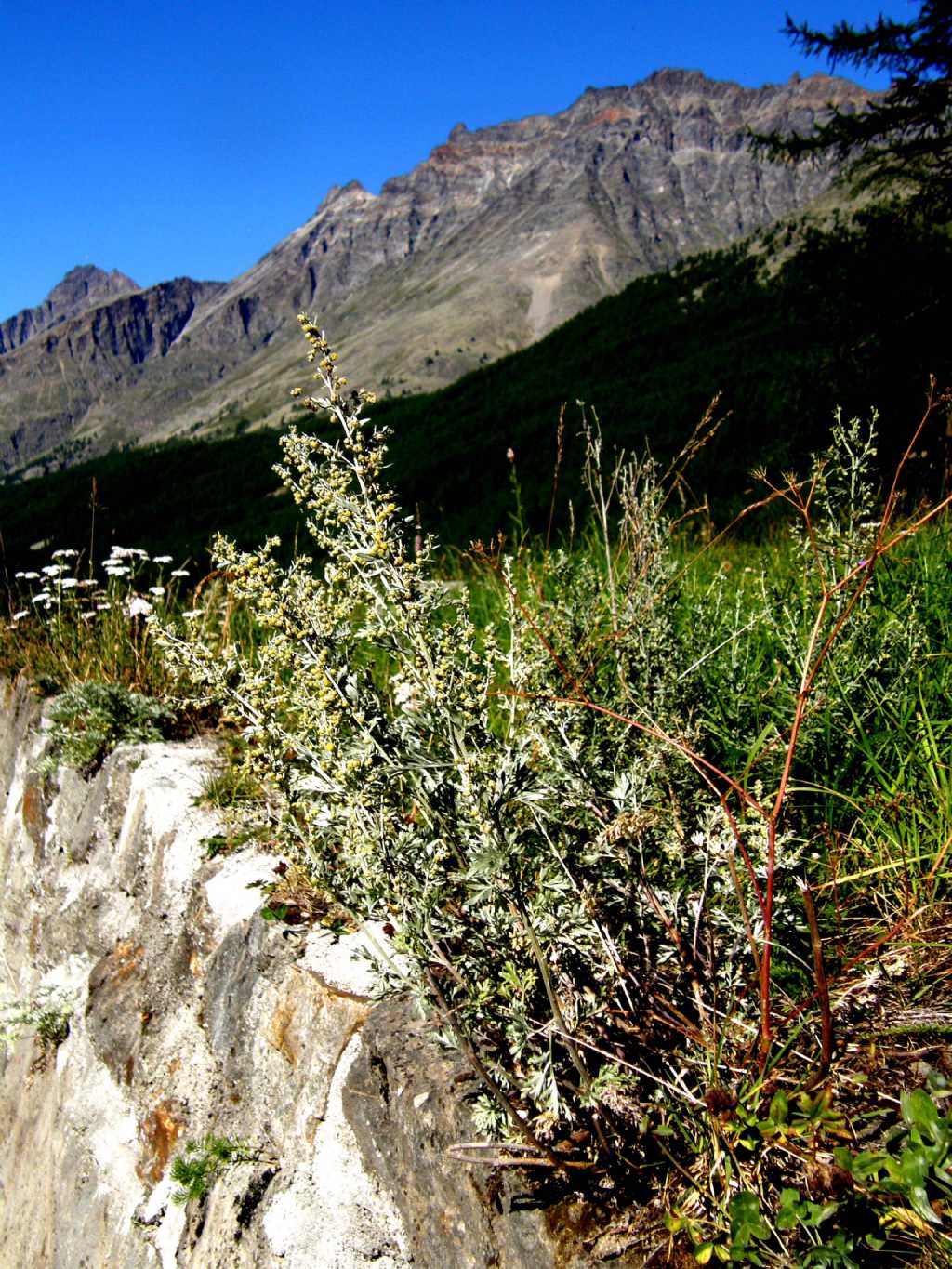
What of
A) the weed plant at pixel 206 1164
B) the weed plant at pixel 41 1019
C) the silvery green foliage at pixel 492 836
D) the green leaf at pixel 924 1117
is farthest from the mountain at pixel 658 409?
the weed plant at pixel 41 1019

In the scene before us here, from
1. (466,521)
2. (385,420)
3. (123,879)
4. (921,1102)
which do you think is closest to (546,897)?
(921,1102)

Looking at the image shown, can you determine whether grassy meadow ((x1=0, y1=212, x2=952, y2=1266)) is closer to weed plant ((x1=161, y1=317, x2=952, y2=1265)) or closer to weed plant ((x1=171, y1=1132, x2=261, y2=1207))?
weed plant ((x1=161, y1=317, x2=952, y2=1265))

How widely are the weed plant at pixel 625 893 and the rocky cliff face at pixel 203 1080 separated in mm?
223

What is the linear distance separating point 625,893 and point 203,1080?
2.01m

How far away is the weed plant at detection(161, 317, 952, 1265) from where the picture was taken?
1.39m

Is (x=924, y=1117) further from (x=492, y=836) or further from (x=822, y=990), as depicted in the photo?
(x=492, y=836)

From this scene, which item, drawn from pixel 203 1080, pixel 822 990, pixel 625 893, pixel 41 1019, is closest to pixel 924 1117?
pixel 822 990

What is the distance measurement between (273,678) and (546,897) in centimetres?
82

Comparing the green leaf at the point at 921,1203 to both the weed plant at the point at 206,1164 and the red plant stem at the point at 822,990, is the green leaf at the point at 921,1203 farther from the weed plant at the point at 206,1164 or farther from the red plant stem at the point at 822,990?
the weed plant at the point at 206,1164

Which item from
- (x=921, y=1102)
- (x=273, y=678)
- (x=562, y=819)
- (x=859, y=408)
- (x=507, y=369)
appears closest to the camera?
(x=921, y=1102)

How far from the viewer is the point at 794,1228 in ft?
4.33

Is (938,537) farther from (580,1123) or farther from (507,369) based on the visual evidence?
(507,369)

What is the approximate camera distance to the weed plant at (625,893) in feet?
4.55

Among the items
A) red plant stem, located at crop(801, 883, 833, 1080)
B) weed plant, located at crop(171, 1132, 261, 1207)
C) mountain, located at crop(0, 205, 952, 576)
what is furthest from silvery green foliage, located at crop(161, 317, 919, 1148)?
weed plant, located at crop(171, 1132, 261, 1207)
